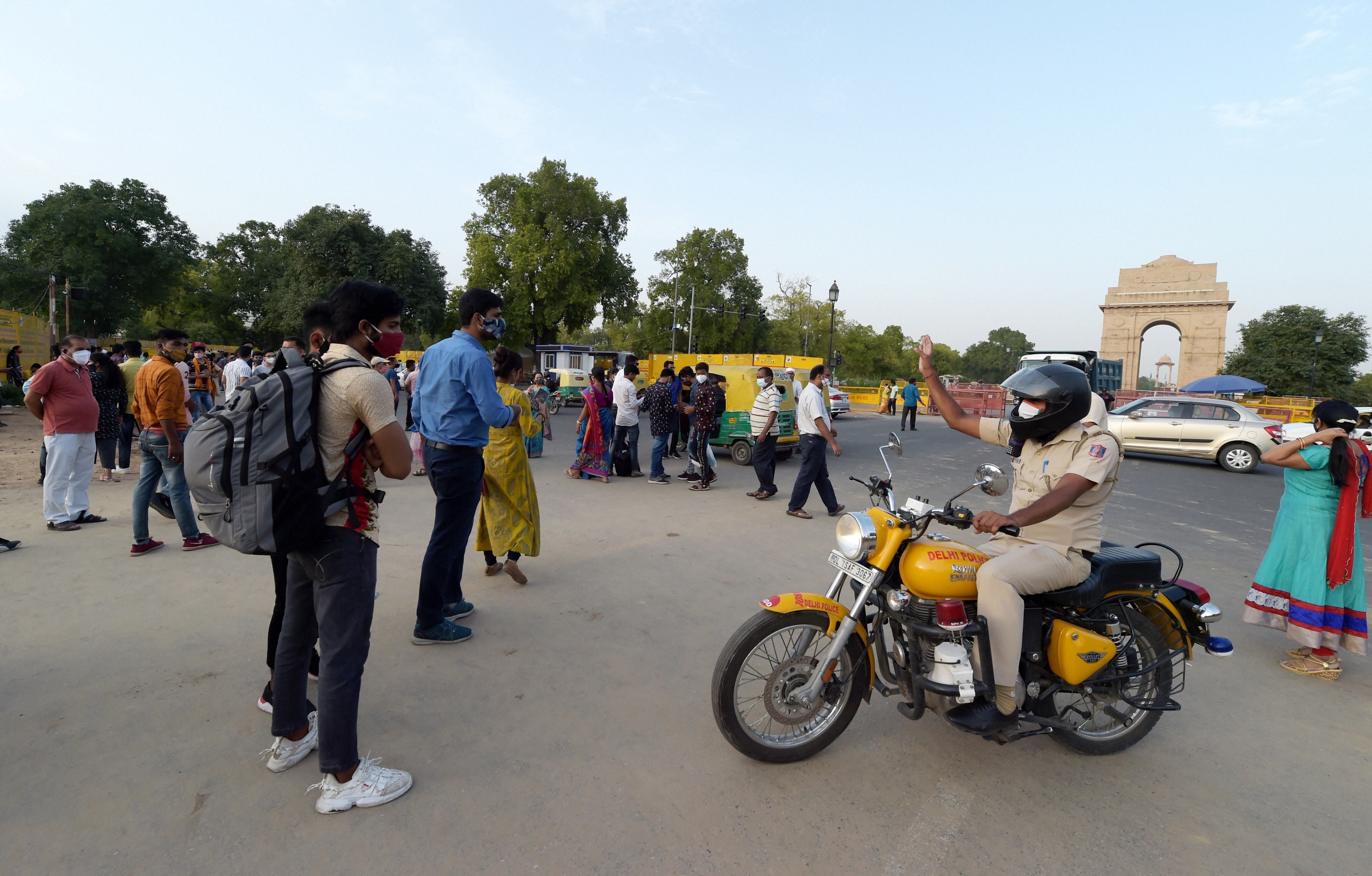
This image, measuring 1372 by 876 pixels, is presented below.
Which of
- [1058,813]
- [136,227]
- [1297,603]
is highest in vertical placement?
[136,227]

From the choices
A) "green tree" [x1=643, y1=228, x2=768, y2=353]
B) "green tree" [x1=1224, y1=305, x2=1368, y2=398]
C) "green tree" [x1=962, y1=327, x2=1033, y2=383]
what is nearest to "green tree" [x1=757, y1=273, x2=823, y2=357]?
"green tree" [x1=643, y1=228, x2=768, y2=353]

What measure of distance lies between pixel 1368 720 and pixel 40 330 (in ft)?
106

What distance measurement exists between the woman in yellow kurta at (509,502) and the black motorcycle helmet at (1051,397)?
3118 mm

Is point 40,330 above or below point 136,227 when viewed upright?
below

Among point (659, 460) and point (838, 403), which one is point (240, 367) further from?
point (838, 403)

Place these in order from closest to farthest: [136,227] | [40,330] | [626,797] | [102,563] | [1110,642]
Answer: [626,797]
[1110,642]
[102,563]
[40,330]
[136,227]

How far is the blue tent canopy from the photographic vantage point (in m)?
21.9

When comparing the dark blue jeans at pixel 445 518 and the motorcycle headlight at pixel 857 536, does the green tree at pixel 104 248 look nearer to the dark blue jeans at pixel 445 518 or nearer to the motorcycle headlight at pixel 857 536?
the dark blue jeans at pixel 445 518

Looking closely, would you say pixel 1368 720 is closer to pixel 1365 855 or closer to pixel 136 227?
pixel 1365 855

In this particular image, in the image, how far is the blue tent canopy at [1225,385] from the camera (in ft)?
71.9

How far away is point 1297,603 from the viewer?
13.3ft

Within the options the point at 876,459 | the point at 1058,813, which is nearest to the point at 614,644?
the point at 1058,813

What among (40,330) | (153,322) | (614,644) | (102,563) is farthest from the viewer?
(153,322)

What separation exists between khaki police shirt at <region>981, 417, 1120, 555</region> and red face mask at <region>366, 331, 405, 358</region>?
102 inches
